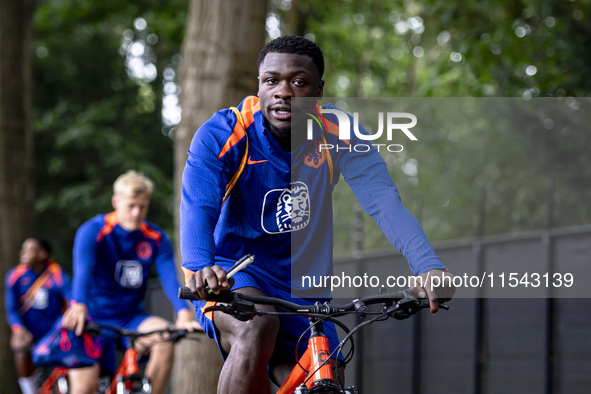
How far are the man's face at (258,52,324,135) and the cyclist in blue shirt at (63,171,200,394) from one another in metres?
2.80

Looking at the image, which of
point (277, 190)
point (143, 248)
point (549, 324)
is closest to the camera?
point (277, 190)

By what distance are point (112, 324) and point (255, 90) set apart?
236 cm

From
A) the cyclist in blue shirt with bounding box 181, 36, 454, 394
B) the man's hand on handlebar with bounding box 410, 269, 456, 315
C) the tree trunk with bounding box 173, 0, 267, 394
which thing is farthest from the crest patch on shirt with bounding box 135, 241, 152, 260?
the man's hand on handlebar with bounding box 410, 269, 456, 315

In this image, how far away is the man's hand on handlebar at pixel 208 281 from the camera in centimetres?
244

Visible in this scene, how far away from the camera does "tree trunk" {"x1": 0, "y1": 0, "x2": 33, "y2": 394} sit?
37.8 ft

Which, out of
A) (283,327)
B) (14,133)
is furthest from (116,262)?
(14,133)

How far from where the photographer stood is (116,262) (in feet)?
19.9

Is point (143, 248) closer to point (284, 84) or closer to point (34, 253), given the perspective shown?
point (284, 84)

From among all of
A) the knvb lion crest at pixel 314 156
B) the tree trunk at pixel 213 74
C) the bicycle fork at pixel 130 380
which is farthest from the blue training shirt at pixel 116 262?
the knvb lion crest at pixel 314 156

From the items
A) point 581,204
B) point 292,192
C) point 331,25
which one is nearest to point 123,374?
point 292,192

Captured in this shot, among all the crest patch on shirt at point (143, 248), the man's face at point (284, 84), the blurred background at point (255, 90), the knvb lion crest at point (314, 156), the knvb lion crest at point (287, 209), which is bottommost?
the crest patch on shirt at point (143, 248)

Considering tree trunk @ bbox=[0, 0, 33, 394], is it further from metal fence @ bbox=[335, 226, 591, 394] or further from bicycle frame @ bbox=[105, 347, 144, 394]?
bicycle frame @ bbox=[105, 347, 144, 394]

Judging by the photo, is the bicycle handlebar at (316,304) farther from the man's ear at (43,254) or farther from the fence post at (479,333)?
the man's ear at (43,254)

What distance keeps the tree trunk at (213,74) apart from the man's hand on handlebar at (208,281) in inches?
132
